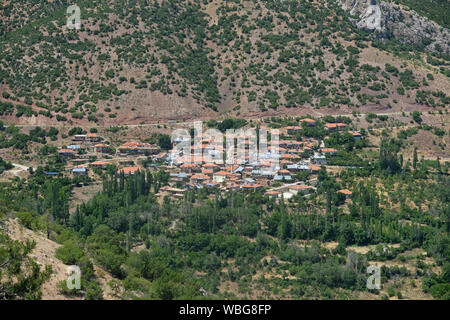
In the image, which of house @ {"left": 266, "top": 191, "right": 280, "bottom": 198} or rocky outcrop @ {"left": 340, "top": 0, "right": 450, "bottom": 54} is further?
rocky outcrop @ {"left": 340, "top": 0, "right": 450, "bottom": 54}

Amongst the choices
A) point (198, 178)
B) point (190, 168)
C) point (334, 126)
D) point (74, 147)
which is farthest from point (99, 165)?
point (334, 126)

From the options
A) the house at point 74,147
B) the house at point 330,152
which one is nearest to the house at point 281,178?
the house at point 330,152

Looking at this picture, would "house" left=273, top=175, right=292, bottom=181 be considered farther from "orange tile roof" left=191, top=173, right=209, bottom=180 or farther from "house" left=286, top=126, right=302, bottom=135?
"house" left=286, top=126, right=302, bottom=135

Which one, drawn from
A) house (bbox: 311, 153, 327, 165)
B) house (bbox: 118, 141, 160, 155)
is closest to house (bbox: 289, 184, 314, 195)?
house (bbox: 311, 153, 327, 165)

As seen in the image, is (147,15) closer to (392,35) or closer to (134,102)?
(134,102)

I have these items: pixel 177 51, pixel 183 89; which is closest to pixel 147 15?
pixel 177 51

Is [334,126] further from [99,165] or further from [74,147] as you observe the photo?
[74,147]
